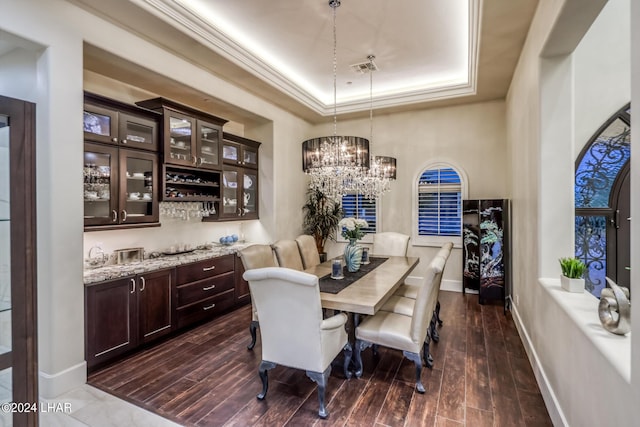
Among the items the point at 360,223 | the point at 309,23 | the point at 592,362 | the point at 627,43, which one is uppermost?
the point at 309,23

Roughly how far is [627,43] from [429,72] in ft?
7.22

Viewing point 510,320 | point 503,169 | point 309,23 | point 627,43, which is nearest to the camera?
point 627,43

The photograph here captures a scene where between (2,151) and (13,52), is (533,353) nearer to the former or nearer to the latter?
(2,151)

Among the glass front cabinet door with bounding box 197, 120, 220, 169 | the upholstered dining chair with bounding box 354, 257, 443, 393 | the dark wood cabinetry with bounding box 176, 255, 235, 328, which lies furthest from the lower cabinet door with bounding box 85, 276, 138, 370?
the upholstered dining chair with bounding box 354, 257, 443, 393

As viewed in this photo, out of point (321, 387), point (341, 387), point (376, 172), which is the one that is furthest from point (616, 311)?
point (376, 172)

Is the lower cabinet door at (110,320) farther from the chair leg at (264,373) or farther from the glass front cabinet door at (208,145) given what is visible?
the glass front cabinet door at (208,145)

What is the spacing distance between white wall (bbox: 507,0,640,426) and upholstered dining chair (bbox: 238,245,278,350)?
2.45 m

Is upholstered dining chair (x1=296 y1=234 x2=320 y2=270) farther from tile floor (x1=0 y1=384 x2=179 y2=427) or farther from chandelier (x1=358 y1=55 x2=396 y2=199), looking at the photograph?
tile floor (x1=0 y1=384 x2=179 y2=427)

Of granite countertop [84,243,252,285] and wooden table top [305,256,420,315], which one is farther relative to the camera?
granite countertop [84,243,252,285]

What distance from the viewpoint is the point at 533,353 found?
2883 millimetres

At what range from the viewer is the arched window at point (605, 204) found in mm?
3260

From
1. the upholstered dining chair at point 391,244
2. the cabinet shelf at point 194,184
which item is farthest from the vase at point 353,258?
the cabinet shelf at point 194,184

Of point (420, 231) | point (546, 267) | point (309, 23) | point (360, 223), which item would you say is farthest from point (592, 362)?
point (420, 231)

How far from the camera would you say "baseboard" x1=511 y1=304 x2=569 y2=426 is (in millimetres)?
2107
